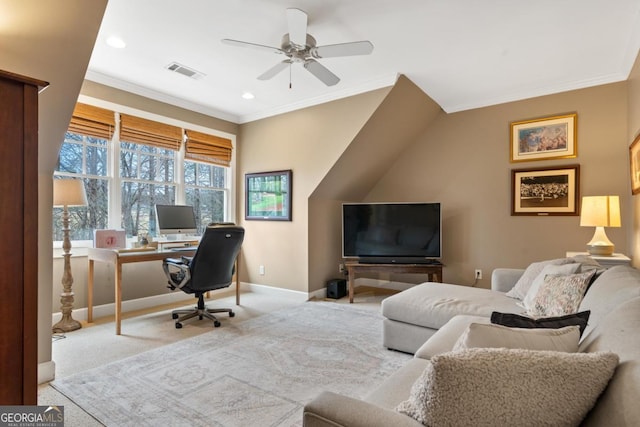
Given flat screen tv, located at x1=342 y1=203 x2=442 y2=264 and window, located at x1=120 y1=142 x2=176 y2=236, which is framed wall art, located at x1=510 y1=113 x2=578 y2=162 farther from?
window, located at x1=120 y1=142 x2=176 y2=236

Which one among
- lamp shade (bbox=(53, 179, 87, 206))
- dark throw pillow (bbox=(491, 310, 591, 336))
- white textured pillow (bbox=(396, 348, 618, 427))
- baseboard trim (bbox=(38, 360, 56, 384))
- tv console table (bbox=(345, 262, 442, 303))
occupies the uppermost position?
lamp shade (bbox=(53, 179, 87, 206))

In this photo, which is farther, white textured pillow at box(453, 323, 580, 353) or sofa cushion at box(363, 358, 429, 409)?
sofa cushion at box(363, 358, 429, 409)

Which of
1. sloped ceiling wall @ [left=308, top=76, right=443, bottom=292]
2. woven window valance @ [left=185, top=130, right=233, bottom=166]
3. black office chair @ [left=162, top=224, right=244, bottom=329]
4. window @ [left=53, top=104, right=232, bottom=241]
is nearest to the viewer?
black office chair @ [left=162, top=224, right=244, bottom=329]

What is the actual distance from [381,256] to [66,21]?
12.5 feet

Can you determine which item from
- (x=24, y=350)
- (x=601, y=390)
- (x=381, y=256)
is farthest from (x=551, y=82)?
(x=24, y=350)

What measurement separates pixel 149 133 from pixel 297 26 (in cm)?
254

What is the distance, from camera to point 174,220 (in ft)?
12.8

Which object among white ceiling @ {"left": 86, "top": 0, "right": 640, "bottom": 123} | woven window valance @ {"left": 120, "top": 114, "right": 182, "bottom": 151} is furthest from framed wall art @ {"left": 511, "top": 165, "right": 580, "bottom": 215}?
woven window valance @ {"left": 120, "top": 114, "right": 182, "bottom": 151}

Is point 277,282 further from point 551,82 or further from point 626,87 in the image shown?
point 626,87

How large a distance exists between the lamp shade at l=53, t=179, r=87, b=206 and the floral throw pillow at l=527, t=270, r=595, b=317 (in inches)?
148

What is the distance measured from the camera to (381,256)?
14.6 ft

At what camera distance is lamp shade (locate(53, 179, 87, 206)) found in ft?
9.85

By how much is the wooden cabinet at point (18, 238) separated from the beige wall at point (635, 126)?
418cm

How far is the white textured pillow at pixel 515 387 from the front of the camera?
2.32 ft
